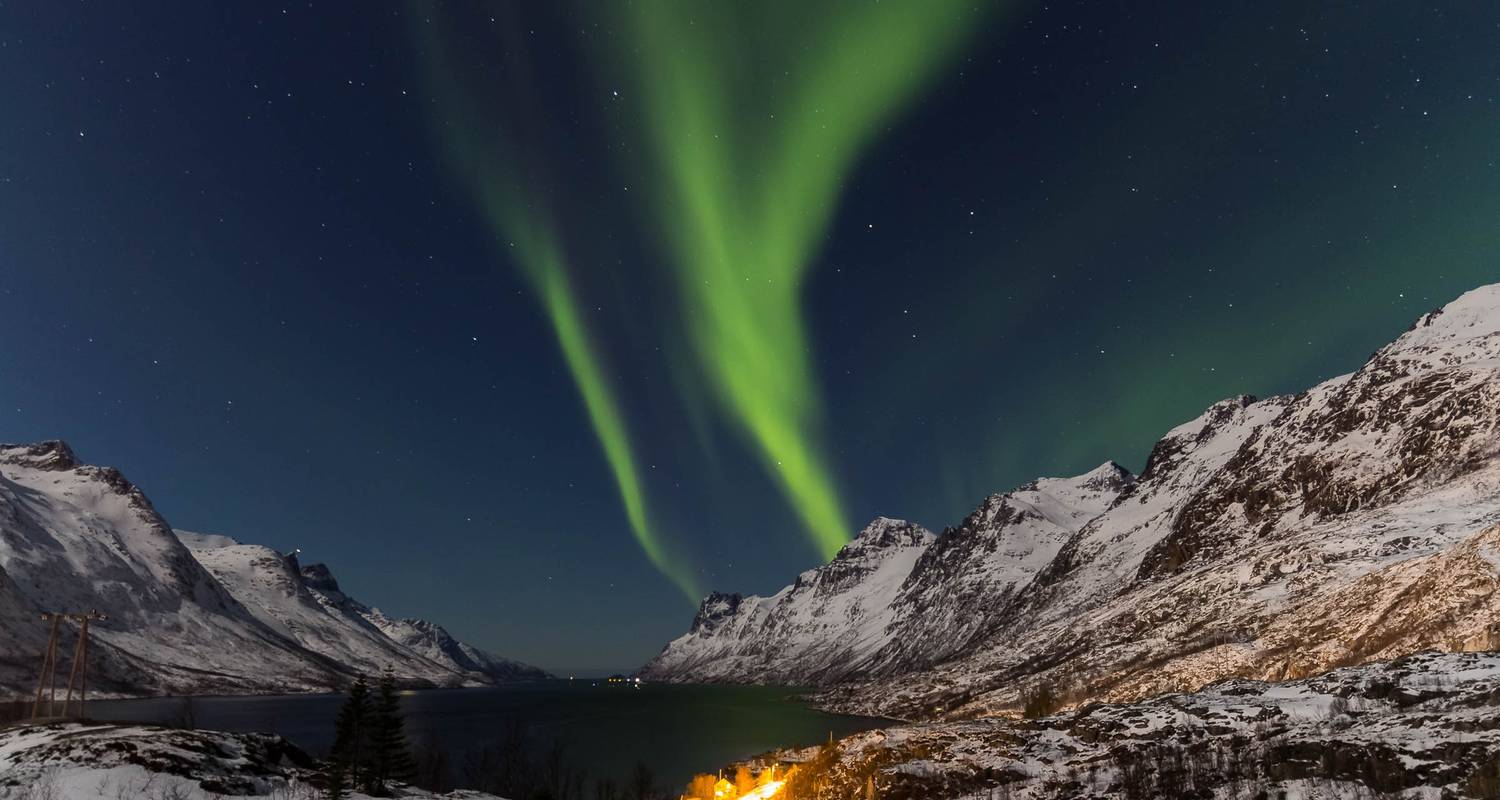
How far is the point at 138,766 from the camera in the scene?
35812 mm

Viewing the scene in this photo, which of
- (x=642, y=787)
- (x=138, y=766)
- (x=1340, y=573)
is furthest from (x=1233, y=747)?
(x=1340, y=573)

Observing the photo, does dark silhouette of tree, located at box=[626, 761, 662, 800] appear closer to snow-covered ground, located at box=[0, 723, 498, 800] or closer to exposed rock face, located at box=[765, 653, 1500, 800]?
exposed rock face, located at box=[765, 653, 1500, 800]

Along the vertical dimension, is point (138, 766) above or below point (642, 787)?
above

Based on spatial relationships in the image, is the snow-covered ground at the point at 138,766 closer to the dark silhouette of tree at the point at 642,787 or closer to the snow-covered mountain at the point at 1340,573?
the dark silhouette of tree at the point at 642,787

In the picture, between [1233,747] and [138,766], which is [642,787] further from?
[1233,747]

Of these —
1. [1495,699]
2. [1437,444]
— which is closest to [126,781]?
[1495,699]

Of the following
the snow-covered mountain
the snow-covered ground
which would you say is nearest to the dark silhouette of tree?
the snow-covered mountain

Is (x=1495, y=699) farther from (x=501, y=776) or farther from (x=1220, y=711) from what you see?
(x=501, y=776)

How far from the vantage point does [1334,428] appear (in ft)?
645

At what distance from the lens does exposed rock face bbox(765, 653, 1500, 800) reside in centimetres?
3550

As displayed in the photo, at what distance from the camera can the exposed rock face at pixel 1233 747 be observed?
35500 millimetres

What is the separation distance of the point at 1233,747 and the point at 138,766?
56718 mm

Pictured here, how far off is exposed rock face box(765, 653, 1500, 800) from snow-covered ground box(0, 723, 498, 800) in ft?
105

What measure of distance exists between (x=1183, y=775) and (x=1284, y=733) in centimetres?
857
